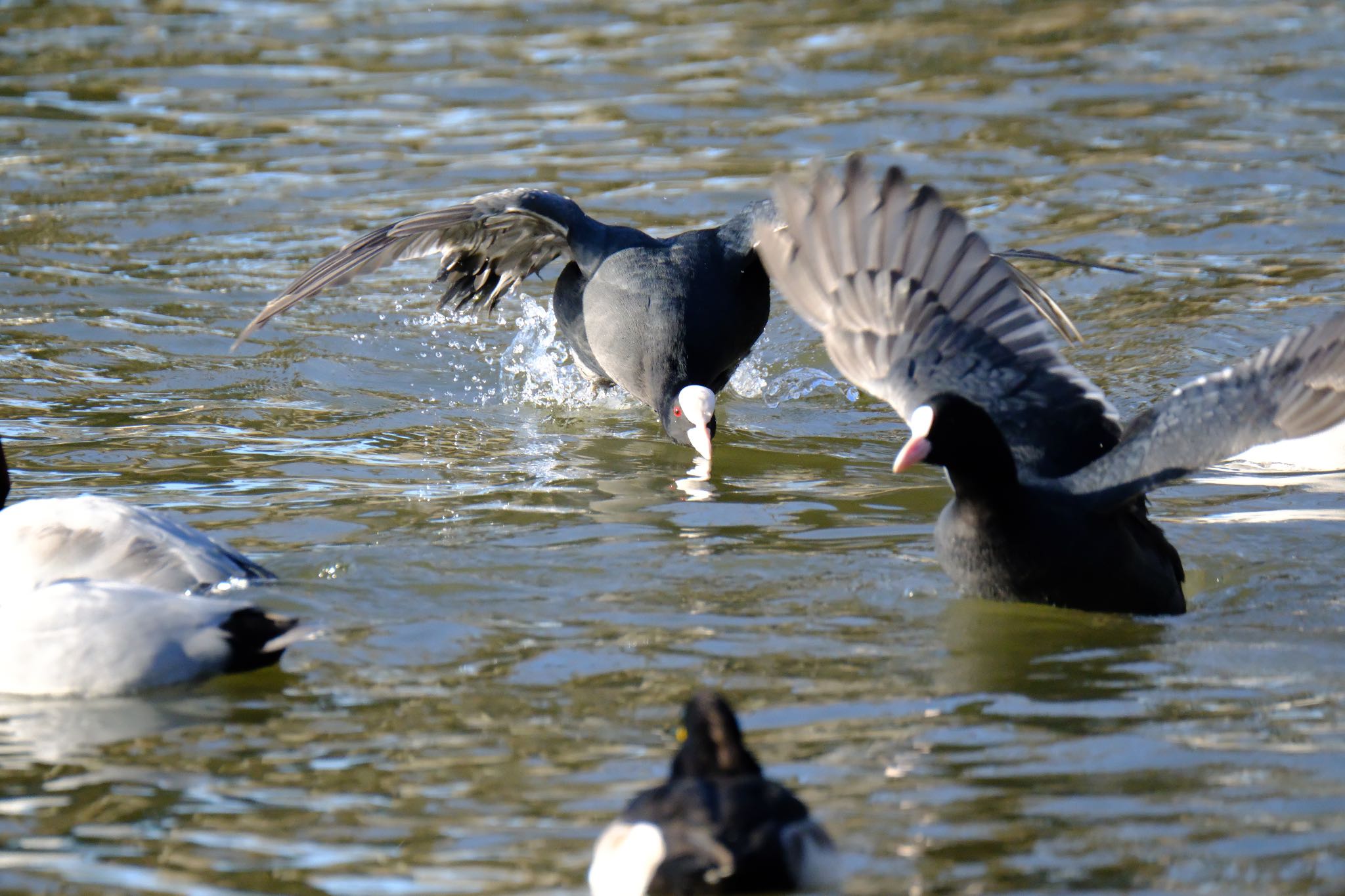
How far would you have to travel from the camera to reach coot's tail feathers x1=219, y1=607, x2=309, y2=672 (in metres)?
4.59

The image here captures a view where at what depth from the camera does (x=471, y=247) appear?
8.50m

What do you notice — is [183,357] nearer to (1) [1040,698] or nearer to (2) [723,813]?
(1) [1040,698]

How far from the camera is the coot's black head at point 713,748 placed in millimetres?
3561

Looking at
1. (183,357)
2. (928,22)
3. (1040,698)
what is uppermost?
(928,22)

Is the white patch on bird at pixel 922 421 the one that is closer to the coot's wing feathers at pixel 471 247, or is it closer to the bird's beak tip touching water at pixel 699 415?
the bird's beak tip touching water at pixel 699 415

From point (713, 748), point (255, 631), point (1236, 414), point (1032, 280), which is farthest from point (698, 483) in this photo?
point (713, 748)

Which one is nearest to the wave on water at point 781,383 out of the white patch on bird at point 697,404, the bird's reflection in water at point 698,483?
the white patch on bird at point 697,404

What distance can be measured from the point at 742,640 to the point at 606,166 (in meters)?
7.74

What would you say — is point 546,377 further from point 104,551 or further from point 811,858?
point 811,858

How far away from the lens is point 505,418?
8250 mm

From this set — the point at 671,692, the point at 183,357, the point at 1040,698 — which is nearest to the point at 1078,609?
the point at 1040,698

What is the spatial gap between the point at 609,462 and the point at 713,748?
4.00 meters

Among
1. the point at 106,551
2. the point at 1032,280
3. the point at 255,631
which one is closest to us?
the point at 255,631

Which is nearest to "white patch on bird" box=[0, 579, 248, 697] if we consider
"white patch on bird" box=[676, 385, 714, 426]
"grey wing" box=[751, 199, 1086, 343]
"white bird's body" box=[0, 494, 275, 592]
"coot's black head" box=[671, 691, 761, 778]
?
"white bird's body" box=[0, 494, 275, 592]
